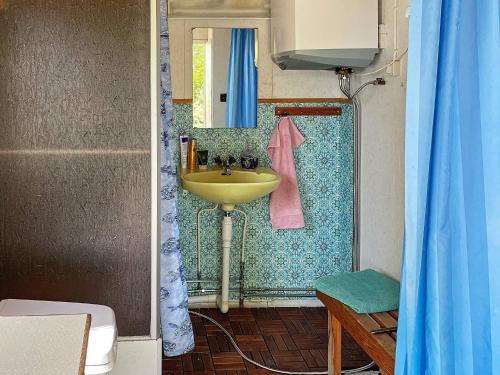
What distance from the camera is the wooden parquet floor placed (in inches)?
126

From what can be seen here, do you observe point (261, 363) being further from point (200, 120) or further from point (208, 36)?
point (208, 36)

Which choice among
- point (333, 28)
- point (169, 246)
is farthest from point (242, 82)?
point (169, 246)

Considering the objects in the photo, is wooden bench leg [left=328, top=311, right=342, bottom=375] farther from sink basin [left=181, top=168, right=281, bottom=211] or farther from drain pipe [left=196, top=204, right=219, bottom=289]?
drain pipe [left=196, top=204, right=219, bottom=289]

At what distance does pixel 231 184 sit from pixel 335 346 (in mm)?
1052

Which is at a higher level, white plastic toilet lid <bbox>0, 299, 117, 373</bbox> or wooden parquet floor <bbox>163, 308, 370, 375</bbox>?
white plastic toilet lid <bbox>0, 299, 117, 373</bbox>

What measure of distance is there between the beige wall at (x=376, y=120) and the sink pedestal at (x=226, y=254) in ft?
2.58

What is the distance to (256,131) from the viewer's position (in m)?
4.02

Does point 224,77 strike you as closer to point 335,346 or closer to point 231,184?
point 231,184

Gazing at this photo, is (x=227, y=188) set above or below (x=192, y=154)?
below

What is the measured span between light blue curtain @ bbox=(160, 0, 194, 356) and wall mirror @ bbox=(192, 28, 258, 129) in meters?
0.81

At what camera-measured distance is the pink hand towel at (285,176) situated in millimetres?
3971

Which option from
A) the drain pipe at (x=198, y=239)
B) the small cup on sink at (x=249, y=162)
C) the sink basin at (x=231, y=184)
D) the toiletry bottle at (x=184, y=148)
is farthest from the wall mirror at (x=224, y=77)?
the drain pipe at (x=198, y=239)

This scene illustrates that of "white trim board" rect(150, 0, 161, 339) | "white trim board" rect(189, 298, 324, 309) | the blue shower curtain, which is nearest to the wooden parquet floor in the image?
"white trim board" rect(189, 298, 324, 309)

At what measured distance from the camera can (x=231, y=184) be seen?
3480mm
